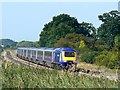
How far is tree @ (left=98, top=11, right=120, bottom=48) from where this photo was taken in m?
66.6

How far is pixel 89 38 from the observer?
68.4 m

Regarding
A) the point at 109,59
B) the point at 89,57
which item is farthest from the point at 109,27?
the point at 109,59

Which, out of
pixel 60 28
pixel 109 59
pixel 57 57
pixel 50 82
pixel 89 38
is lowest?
pixel 50 82

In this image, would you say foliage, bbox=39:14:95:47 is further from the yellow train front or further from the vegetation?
the yellow train front

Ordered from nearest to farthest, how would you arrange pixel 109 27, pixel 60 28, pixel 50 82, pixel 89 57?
pixel 50 82
pixel 89 57
pixel 109 27
pixel 60 28

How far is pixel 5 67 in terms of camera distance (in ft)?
89.3

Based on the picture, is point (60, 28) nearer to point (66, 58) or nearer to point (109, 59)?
point (109, 59)

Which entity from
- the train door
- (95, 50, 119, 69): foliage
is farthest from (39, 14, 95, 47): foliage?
the train door

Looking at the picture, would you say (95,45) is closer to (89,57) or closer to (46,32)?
(89,57)

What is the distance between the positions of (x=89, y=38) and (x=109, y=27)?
12.0 feet

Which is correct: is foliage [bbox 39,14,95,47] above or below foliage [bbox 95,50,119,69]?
above

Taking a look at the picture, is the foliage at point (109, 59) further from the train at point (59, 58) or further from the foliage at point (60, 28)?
the foliage at point (60, 28)

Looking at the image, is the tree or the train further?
the tree

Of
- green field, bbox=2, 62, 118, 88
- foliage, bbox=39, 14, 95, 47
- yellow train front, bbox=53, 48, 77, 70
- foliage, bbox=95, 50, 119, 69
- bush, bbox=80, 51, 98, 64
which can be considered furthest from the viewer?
foliage, bbox=39, 14, 95, 47
